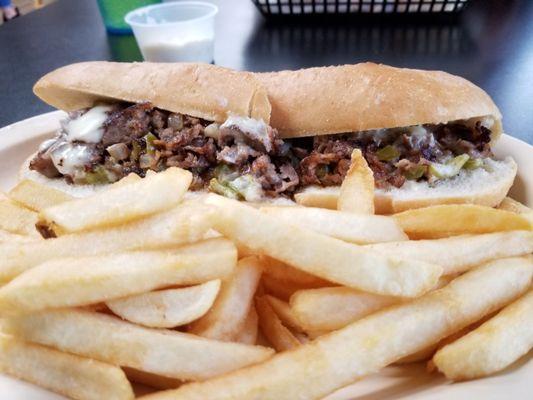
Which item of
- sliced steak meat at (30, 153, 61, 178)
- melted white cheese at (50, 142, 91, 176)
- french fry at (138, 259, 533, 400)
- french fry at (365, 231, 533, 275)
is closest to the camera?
french fry at (138, 259, 533, 400)

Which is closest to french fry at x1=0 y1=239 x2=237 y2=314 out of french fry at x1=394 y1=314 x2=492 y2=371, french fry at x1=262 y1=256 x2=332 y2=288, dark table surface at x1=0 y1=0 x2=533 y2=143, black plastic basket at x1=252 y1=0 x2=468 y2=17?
french fry at x1=262 y1=256 x2=332 y2=288

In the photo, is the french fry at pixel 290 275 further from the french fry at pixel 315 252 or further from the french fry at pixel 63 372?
the french fry at pixel 63 372

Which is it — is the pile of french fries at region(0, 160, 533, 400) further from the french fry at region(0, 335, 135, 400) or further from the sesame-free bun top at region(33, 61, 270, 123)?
the sesame-free bun top at region(33, 61, 270, 123)

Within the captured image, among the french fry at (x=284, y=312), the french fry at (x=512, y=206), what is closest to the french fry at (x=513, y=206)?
the french fry at (x=512, y=206)

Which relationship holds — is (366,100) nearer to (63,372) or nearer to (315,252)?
(315,252)

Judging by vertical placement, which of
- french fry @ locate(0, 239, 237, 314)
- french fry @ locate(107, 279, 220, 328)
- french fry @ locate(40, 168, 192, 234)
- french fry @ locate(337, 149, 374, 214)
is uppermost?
french fry @ locate(40, 168, 192, 234)

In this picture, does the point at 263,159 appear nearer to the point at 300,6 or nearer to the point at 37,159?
the point at 37,159

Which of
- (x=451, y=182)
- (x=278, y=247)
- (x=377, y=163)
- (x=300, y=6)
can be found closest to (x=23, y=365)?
(x=278, y=247)
